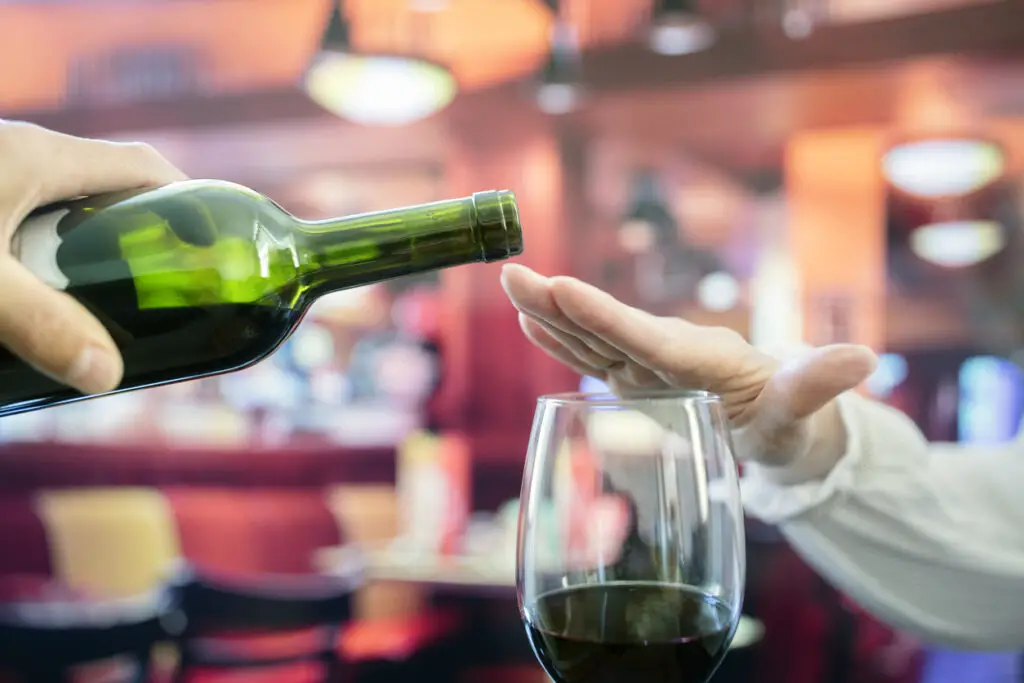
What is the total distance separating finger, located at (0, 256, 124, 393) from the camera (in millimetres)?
439

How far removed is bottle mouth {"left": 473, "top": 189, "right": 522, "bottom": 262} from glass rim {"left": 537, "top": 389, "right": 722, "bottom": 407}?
104mm

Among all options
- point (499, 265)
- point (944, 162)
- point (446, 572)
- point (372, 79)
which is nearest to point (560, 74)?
point (372, 79)

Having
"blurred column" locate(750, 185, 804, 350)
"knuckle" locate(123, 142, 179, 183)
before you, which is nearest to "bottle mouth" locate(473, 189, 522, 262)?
"knuckle" locate(123, 142, 179, 183)

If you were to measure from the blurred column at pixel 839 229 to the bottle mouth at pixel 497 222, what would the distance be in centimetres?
460

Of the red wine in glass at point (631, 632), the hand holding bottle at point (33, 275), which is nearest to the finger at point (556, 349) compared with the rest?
the red wine in glass at point (631, 632)

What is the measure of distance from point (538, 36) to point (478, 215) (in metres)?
3.63

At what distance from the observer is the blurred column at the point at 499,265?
430 centimetres

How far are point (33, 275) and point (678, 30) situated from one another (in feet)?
9.76

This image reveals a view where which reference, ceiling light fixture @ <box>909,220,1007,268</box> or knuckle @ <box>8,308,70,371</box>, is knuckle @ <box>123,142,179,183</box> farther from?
ceiling light fixture @ <box>909,220,1007,268</box>

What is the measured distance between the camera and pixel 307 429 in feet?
15.3

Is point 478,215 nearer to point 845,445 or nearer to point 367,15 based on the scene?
point 845,445

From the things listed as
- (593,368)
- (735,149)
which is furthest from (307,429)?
(593,368)

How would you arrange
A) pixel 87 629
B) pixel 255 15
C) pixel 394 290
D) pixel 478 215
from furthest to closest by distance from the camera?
pixel 394 290, pixel 255 15, pixel 87 629, pixel 478 215

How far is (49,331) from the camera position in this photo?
0.44 meters
